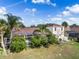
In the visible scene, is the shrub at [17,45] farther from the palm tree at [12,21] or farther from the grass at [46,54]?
the palm tree at [12,21]

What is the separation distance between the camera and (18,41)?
1182 inches

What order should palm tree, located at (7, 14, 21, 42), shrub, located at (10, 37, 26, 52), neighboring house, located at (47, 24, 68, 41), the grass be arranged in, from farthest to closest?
1. neighboring house, located at (47, 24, 68, 41)
2. palm tree, located at (7, 14, 21, 42)
3. shrub, located at (10, 37, 26, 52)
4. the grass

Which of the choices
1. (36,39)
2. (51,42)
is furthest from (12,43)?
(51,42)

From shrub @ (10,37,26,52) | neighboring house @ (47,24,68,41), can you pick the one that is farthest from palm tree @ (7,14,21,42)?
neighboring house @ (47,24,68,41)

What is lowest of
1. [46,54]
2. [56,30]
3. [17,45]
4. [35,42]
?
[46,54]

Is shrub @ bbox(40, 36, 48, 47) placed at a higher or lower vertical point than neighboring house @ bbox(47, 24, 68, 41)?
lower

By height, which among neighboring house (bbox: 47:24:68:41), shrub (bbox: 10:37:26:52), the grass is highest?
neighboring house (bbox: 47:24:68:41)

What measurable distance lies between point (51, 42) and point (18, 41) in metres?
8.04

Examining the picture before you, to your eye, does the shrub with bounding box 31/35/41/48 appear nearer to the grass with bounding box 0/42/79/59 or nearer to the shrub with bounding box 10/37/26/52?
the shrub with bounding box 10/37/26/52

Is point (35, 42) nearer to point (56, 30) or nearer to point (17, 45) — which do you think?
point (17, 45)

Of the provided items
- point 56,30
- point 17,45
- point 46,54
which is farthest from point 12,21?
point 56,30

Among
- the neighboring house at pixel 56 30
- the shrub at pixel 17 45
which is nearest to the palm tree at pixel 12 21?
the shrub at pixel 17 45

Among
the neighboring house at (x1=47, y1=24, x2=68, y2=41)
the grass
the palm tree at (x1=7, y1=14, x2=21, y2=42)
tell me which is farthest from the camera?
the neighboring house at (x1=47, y1=24, x2=68, y2=41)

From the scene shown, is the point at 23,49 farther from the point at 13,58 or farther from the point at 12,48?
the point at 13,58
